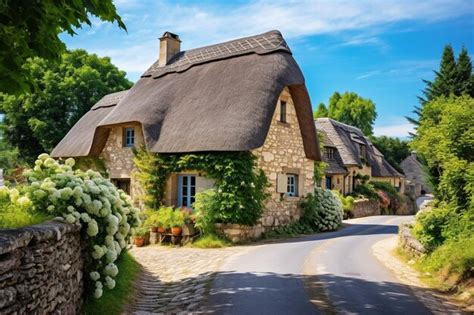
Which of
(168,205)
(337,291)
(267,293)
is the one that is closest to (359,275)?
(337,291)

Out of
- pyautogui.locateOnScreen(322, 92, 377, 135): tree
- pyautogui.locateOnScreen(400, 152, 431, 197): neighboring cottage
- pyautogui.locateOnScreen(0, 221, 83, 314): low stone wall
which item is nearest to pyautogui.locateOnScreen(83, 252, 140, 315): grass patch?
pyautogui.locateOnScreen(0, 221, 83, 314): low stone wall

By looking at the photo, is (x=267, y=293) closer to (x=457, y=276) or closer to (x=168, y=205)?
(x=457, y=276)

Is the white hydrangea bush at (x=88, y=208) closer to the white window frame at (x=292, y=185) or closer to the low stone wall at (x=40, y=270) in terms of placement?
the low stone wall at (x=40, y=270)

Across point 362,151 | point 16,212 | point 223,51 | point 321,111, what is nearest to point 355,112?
point 321,111

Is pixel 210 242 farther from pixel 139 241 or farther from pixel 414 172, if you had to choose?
pixel 414 172

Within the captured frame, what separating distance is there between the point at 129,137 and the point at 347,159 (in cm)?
1774

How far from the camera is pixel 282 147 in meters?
15.9

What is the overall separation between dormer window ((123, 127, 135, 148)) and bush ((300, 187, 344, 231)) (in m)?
7.12

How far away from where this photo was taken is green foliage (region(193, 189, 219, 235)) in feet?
44.4

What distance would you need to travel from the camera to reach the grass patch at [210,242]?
1296 cm

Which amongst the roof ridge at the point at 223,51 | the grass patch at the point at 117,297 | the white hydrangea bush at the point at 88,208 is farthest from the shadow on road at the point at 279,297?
the roof ridge at the point at 223,51

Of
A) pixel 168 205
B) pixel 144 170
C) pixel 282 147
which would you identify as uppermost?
pixel 282 147

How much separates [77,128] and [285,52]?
11.5 metres

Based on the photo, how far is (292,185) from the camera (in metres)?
16.7
